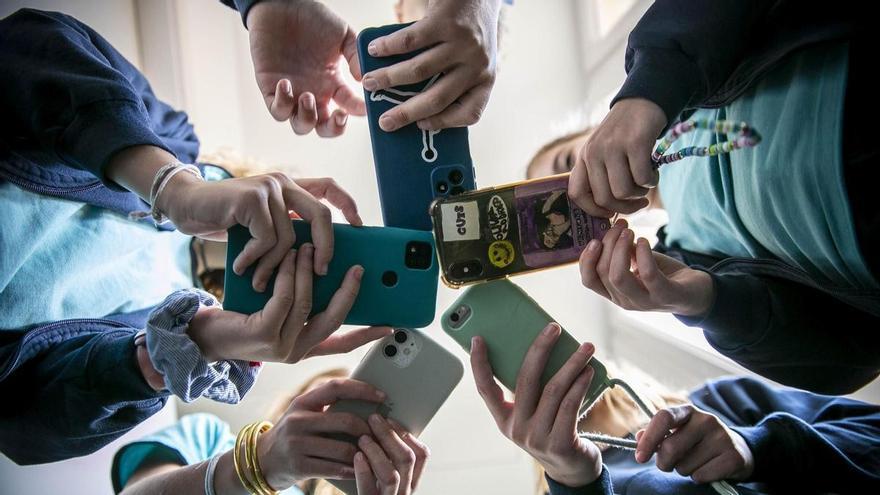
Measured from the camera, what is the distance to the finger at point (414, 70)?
17.5 inches

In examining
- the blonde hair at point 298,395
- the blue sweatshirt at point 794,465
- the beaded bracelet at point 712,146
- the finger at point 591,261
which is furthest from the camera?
the blonde hair at point 298,395

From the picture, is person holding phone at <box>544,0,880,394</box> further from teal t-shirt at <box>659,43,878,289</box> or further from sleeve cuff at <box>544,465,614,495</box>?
sleeve cuff at <box>544,465,614,495</box>

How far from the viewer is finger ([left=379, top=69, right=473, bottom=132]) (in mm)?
453

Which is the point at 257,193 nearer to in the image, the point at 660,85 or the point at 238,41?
the point at 660,85

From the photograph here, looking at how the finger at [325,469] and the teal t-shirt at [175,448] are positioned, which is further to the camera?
the teal t-shirt at [175,448]

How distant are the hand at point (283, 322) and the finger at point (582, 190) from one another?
196mm

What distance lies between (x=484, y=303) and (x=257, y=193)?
0.24 metres

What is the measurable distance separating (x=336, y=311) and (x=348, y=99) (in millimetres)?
→ 259

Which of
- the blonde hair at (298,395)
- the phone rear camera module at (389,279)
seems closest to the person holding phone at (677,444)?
the phone rear camera module at (389,279)

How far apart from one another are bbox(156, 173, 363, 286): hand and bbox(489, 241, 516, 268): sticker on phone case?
15 cm

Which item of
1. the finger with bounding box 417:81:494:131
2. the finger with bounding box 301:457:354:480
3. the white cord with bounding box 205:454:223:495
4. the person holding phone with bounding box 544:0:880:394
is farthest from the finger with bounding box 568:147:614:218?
the white cord with bounding box 205:454:223:495

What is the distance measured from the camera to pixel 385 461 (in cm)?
50

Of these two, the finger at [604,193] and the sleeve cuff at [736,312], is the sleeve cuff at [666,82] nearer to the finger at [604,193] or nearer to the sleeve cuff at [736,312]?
the finger at [604,193]

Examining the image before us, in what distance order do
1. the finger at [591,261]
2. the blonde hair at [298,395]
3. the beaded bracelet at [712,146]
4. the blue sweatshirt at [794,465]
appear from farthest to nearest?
the blonde hair at [298,395] < the blue sweatshirt at [794,465] < the finger at [591,261] < the beaded bracelet at [712,146]
